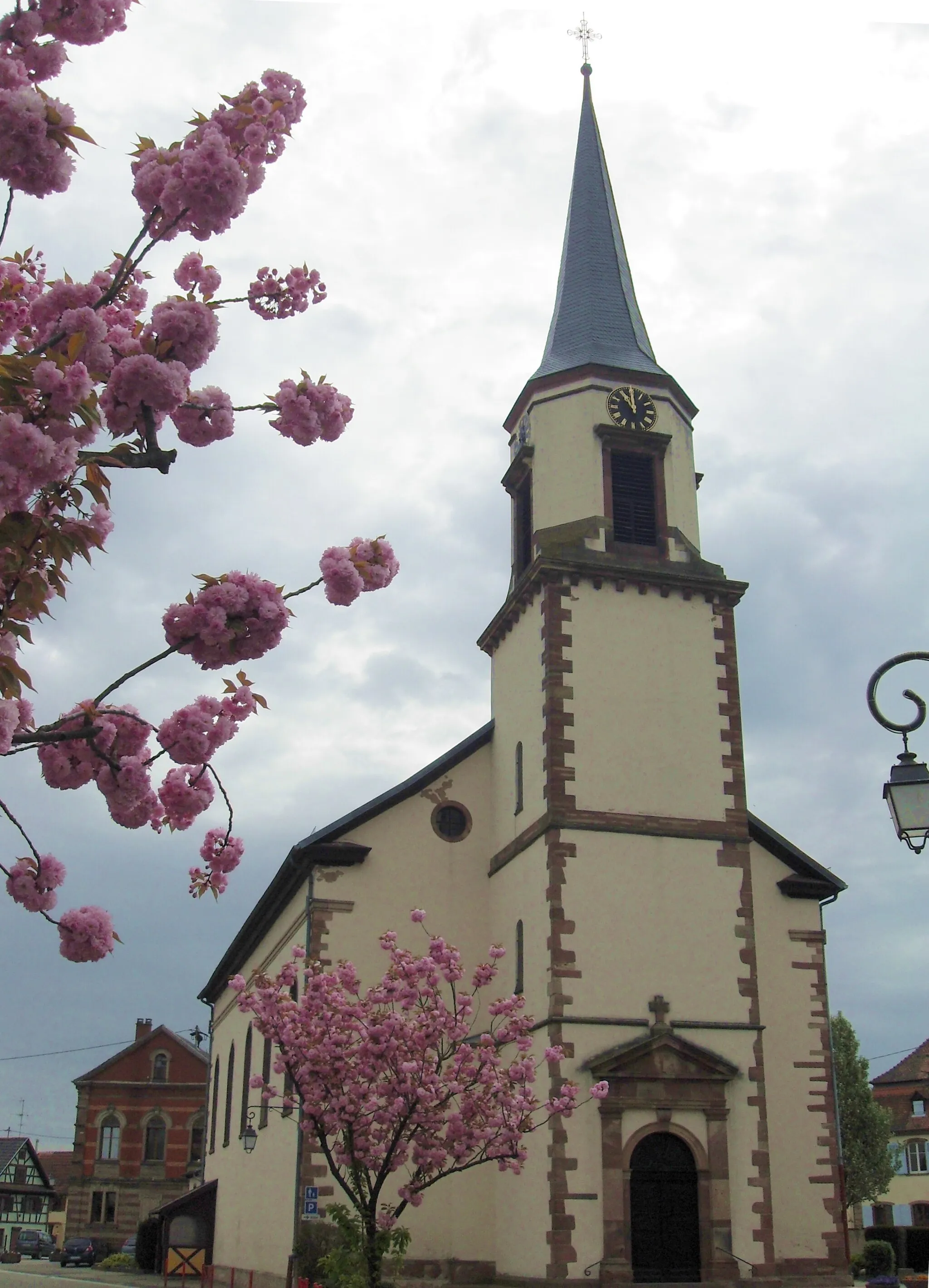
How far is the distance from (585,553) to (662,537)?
1795 mm

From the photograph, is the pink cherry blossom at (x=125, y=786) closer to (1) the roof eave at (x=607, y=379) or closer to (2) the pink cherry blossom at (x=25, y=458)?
(2) the pink cherry blossom at (x=25, y=458)

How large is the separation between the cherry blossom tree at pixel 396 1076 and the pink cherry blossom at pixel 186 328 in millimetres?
11326

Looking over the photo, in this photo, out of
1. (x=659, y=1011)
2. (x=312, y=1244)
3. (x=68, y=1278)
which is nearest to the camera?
(x=659, y=1011)

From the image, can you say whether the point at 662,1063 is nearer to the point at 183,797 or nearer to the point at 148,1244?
the point at 183,797

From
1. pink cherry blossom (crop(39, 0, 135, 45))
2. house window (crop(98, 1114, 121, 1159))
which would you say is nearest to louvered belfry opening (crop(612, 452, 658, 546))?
pink cherry blossom (crop(39, 0, 135, 45))

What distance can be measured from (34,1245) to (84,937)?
8592 centimetres

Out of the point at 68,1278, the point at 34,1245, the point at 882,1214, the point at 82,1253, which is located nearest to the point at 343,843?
the point at 68,1278

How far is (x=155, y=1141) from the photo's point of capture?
71.4 m

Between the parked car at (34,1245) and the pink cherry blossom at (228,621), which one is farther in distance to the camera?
the parked car at (34,1245)

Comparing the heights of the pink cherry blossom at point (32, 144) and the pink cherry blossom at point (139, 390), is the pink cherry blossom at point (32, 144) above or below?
above

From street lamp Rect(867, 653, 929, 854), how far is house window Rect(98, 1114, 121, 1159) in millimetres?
69153

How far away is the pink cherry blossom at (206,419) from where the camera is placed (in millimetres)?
7410

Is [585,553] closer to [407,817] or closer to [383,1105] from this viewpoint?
[407,817]

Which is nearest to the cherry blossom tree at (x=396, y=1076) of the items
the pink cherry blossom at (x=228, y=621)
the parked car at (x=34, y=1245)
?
the pink cherry blossom at (x=228, y=621)
